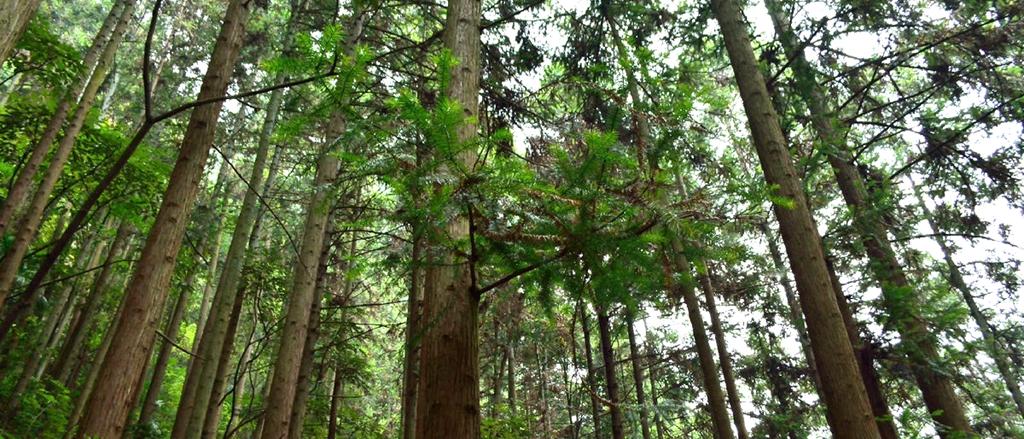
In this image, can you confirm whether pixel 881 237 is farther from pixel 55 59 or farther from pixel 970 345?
pixel 55 59

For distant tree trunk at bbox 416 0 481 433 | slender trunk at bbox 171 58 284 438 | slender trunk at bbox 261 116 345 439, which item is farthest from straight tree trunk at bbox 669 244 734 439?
slender trunk at bbox 171 58 284 438

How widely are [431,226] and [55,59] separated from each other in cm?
643

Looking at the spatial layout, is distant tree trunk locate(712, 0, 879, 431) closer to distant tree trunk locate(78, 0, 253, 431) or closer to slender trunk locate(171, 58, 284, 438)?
distant tree trunk locate(78, 0, 253, 431)

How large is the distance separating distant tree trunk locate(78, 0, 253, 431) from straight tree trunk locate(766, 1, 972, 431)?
5503 millimetres

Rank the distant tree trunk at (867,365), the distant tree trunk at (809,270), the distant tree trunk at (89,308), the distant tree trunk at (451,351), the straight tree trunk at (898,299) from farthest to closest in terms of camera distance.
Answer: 1. the distant tree trunk at (89,308)
2. the distant tree trunk at (867,365)
3. the straight tree trunk at (898,299)
4. the distant tree trunk at (809,270)
5. the distant tree trunk at (451,351)

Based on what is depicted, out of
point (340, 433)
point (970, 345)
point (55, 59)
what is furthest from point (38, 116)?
Answer: point (970, 345)

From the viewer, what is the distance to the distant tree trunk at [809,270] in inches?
153

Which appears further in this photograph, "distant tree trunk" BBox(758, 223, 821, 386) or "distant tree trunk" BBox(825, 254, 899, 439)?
"distant tree trunk" BBox(758, 223, 821, 386)

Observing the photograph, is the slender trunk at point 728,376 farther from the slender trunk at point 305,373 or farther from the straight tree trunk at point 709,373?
the slender trunk at point 305,373

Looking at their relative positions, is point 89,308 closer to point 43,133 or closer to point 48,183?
point 43,133

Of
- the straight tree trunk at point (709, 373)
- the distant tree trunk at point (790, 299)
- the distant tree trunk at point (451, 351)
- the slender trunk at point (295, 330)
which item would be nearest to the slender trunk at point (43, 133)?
the distant tree trunk at point (451, 351)

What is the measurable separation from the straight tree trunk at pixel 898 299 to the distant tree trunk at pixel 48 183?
24.7 ft

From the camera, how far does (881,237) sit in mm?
6410

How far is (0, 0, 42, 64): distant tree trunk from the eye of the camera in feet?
7.07
